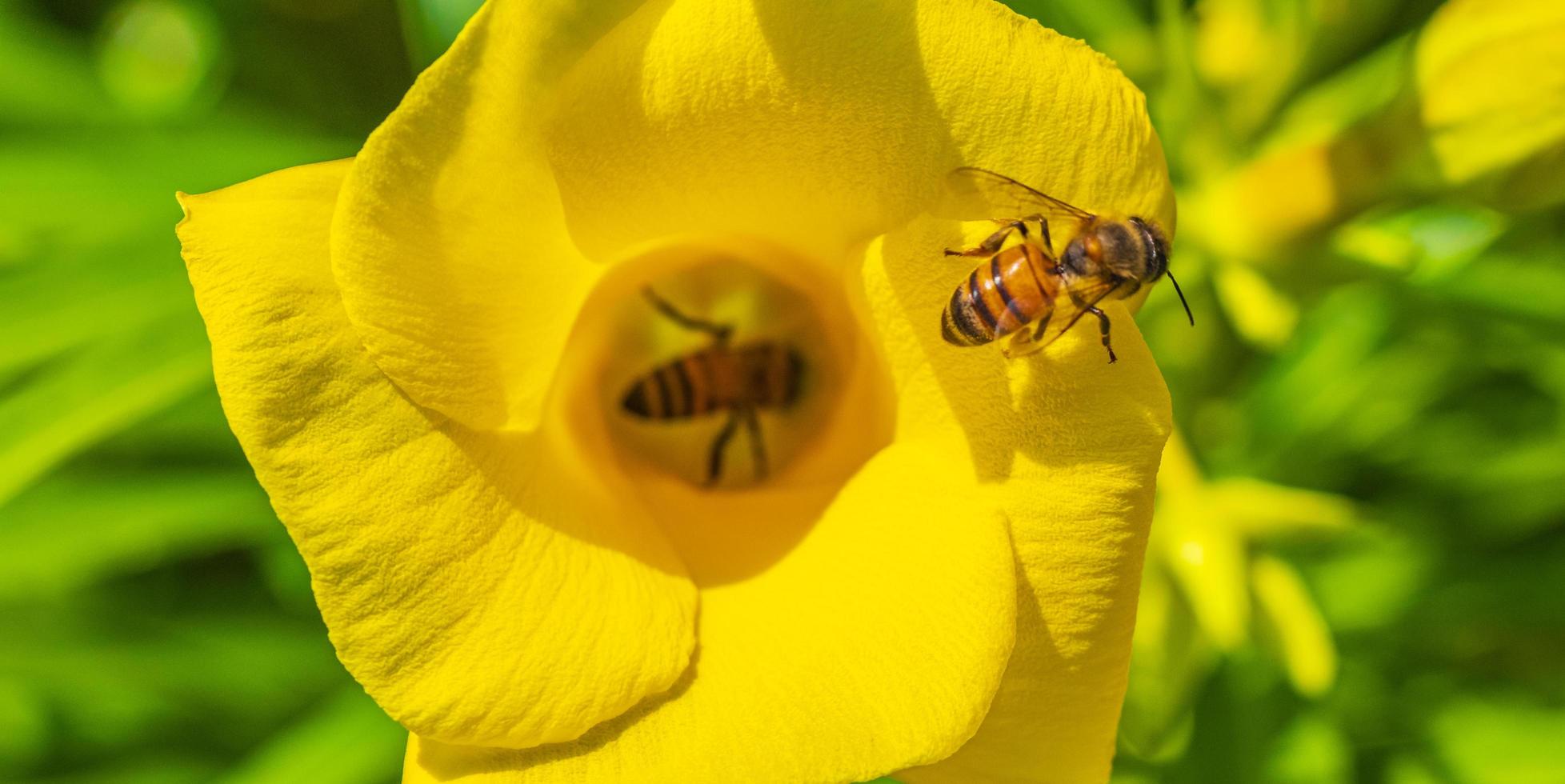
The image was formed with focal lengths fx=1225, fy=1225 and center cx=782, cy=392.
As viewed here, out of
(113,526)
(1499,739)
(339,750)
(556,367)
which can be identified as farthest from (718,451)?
(1499,739)

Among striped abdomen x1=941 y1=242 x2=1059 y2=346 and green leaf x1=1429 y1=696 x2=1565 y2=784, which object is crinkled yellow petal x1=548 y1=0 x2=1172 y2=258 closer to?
striped abdomen x1=941 y1=242 x2=1059 y2=346

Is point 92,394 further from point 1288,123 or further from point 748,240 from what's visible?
point 1288,123

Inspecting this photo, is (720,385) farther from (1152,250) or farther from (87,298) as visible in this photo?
(87,298)

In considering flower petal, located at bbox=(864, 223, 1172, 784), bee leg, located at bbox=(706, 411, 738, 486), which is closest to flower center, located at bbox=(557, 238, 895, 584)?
bee leg, located at bbox=(706, 411, 738, 486)

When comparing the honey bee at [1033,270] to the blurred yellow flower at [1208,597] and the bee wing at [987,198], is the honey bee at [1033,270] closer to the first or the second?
the bee wing at [987,198]

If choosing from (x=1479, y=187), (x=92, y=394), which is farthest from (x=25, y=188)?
(x=1479, y=187)

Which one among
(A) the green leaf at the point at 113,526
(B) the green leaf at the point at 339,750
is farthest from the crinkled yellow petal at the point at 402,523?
(A) the green leaf at the point at 113,526
